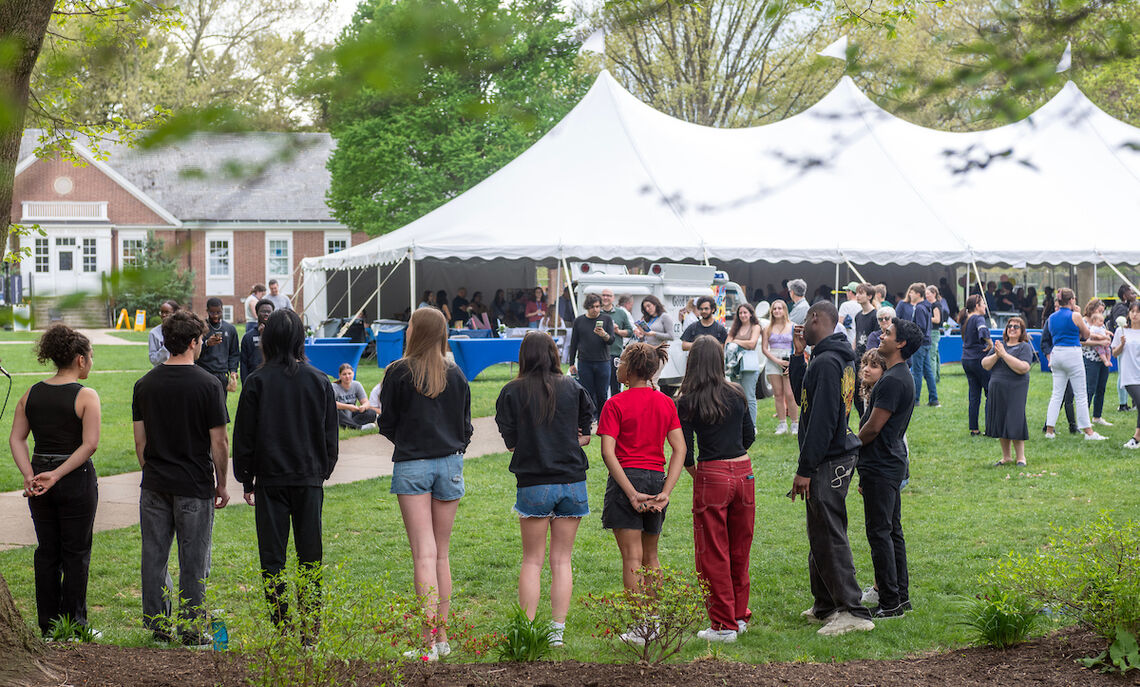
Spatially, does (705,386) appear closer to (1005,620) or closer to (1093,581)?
(1005,620)

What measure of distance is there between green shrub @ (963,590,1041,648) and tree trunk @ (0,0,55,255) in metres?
4.29

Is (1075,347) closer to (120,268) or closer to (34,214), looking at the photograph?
(120,268)

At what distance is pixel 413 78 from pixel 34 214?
44739mm

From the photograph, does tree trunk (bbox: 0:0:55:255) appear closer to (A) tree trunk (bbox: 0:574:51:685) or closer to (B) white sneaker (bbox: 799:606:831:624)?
(A) tree trunk (bbox: 0:574:51:685)

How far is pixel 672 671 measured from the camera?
443 cm

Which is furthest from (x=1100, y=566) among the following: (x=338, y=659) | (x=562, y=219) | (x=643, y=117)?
(x=643, y=117)

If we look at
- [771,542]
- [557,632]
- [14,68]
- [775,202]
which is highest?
[775,202]

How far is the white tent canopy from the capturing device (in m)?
18.6

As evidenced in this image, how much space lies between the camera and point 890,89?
3.99 m

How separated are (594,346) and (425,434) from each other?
741cm

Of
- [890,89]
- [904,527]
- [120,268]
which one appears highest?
[890,89]

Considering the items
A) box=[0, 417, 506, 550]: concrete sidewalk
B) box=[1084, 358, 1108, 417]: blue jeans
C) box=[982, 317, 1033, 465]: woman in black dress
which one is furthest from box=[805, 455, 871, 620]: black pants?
box=[1084, 358, 1108, 417]: blue jeans

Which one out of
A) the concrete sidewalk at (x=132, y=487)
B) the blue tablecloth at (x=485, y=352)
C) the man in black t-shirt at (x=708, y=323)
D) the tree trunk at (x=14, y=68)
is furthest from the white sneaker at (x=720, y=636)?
the blue tablecloth at (x=485, y=352)

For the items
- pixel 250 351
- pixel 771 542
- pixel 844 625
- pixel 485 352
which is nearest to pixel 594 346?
pixel 250 351
